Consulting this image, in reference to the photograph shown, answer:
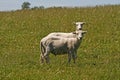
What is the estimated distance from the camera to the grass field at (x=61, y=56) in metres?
14.5

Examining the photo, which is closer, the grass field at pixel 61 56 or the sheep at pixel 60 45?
the grass field at pixel 61 56

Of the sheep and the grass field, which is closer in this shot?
the grass field

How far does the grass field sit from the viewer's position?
47.5ft

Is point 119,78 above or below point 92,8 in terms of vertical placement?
below

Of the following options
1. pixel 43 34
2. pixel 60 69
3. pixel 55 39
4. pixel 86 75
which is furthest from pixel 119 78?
pixel 43 34

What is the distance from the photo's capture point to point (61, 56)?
20141 mm

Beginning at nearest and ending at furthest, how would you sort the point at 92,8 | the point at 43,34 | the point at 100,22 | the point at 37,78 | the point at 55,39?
the point at 37,78, the point at 55,39, the point at 43,34, the point at 100,22, the point at 92,8

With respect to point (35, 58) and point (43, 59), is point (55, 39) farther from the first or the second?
point (35, 58)

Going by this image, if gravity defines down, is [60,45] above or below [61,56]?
above

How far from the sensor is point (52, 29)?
2945 centimetres

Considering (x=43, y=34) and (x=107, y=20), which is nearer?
(x=43, y=34)

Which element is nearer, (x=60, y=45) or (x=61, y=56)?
(x=60, y=45)

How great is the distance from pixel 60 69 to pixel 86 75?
173 centimetres

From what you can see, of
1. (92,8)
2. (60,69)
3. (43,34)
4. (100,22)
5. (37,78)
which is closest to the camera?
(37,78)
